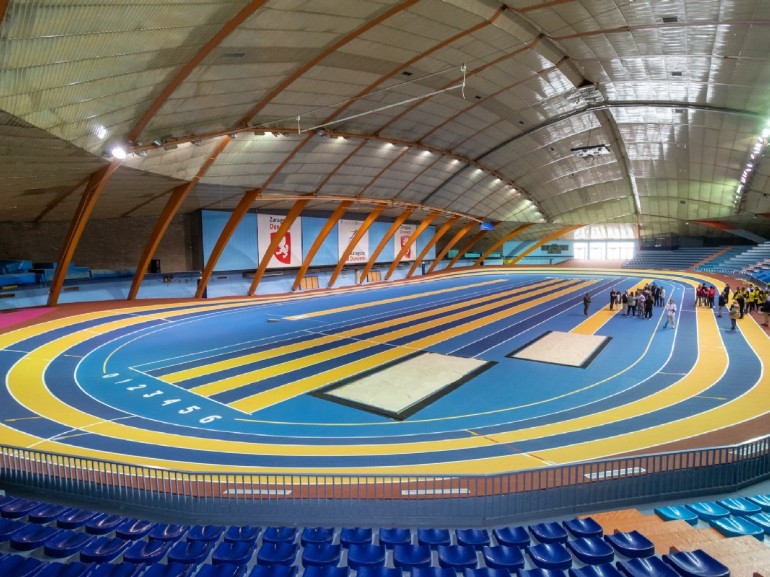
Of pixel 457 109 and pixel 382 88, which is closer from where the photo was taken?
pixel 382 88

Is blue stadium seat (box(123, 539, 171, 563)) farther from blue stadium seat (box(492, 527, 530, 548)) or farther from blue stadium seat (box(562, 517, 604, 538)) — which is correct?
blue stadium seat (box(562, 517, 604, 538))

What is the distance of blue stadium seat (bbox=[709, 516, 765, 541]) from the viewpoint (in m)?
5.79

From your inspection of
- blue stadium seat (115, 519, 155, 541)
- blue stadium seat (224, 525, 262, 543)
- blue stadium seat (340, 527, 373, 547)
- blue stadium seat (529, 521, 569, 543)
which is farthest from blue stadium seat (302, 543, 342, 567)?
blue stadium seat (529, 521, 569, 543)

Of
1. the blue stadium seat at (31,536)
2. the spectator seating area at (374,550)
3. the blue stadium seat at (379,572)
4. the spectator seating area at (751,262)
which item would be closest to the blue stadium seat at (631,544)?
the spectator seating area at (374,550)

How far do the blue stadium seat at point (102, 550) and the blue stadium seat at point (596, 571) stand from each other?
5.15 metres

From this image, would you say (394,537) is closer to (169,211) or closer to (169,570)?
(169,570)

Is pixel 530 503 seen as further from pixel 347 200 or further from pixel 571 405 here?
pixel 347 200

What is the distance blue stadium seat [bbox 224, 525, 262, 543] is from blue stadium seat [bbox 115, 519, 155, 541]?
114cm

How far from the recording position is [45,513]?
6.78m

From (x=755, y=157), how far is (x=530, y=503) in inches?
1471

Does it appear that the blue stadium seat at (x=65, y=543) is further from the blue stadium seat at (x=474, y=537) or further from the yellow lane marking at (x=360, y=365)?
the yellow lane marking at (x=360, y=365)

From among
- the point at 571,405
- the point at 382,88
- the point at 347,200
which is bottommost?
the point at 571,405

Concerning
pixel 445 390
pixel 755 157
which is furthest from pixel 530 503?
pixel 755 157

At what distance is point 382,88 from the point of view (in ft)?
70.8
